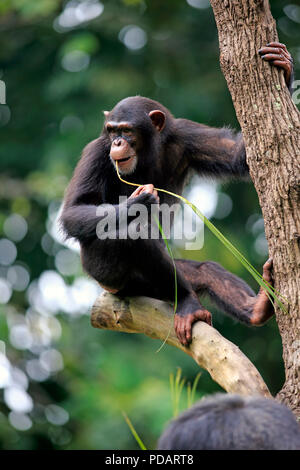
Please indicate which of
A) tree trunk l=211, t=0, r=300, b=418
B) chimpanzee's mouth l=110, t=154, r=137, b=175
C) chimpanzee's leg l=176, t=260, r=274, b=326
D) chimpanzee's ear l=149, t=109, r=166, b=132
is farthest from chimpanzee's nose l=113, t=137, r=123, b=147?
tree trunk l=211, t=0, r=300, b=418

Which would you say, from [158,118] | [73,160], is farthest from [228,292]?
[73,160]

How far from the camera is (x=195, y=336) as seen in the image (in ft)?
16.0

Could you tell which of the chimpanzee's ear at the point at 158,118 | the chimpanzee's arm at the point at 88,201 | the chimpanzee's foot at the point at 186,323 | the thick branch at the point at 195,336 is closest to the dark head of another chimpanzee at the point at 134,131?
the chimpanzee's ear at the point at 158,118

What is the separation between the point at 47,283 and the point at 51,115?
136 inches

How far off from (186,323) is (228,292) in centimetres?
79

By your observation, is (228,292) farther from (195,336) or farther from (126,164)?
(126,164)

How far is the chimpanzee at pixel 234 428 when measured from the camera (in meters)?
3.06

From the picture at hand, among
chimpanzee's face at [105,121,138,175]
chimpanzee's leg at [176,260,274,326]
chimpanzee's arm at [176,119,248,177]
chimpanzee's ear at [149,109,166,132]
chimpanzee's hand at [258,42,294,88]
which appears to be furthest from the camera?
chimpanzee's ear at [149,109,166,132]

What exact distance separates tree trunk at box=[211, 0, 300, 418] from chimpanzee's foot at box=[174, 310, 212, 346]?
32.5 inches

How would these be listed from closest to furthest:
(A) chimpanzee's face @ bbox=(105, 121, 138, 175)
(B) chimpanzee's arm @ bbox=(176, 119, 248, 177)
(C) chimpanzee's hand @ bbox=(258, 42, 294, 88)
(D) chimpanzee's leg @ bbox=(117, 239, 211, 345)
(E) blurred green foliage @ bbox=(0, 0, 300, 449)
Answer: (C) chimpanzee's hand @ bbox=(258, 42, 294, 88), (D) chimpanzee's leg @ bbox=(117, 239, 211, 345), (A) chimpanzee's face @ bbox=(105, 121, 138, 175), (B) chimpanzee's arm @ bbox=(176, 119, 248, 177), (E) blurred green foliage @ bbox=(0, 0, 300, 449)

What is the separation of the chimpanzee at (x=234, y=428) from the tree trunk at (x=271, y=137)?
967mm

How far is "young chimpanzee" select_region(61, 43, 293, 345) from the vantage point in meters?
5.29

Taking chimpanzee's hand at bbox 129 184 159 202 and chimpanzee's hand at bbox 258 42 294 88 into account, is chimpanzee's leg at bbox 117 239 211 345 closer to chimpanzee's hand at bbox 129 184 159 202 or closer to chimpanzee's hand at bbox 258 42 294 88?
chimpanzee's hand at bbox 129 184 159 202
